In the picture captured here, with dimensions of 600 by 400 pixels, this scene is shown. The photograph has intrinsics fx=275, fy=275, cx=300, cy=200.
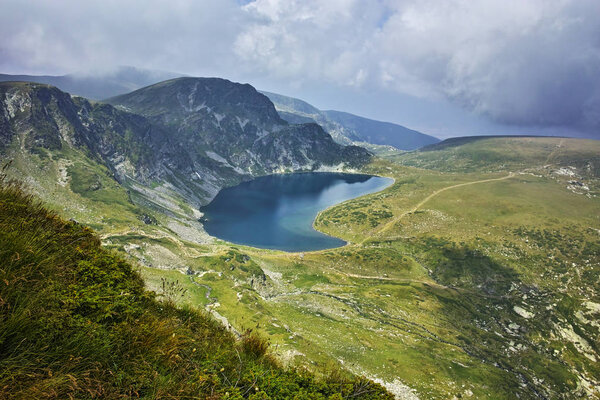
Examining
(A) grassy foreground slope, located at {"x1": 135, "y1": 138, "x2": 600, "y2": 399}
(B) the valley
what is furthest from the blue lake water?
(A) grassy foreground slope, located at {"x1": 135, "y1": 138, "x2": 600, "y2": 399}

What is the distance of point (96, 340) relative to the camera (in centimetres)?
419

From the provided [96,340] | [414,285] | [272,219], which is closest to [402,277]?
[414,285]

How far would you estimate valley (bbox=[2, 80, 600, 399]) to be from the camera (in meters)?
36.6

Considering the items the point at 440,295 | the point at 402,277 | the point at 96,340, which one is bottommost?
the point at 402,277

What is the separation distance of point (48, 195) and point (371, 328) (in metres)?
106

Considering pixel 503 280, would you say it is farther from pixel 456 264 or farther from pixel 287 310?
pixel 287 310

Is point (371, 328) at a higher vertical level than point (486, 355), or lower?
higher

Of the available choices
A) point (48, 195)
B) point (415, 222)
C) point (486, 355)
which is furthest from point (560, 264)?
point (48, 195)

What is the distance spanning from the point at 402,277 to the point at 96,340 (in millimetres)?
88092

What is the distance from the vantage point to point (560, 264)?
87.8m

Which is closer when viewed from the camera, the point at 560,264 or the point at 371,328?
the point at 371,328

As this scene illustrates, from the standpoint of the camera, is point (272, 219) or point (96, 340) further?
point (272, 219)

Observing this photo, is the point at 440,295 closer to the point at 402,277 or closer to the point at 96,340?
the point at 402,277

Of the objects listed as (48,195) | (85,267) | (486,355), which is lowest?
(486,355)
